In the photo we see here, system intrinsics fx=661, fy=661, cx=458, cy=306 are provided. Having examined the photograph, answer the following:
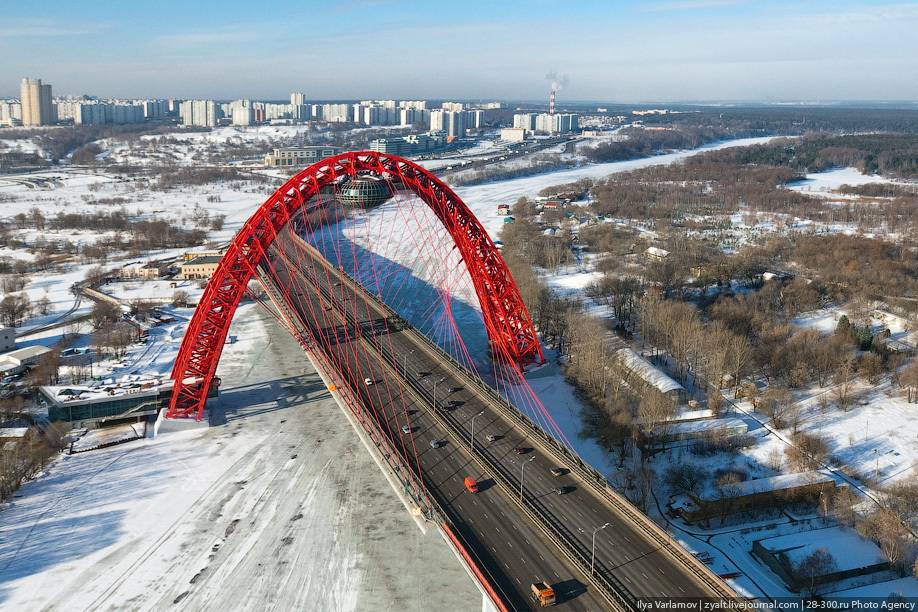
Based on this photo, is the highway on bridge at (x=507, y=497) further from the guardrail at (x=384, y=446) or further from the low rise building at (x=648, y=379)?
the low rise building at (x=648, y=379)

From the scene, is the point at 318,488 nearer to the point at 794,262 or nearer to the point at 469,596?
the point at 469,596

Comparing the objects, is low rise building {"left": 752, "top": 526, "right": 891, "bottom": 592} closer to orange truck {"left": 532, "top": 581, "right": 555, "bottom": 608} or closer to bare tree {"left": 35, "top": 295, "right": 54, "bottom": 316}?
orange truck {"left": 532, "top": 581, "right": 555, "bottom": 608}

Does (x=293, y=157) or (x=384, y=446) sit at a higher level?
(x=293, y=157)

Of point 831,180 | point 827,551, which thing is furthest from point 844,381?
point 831,180

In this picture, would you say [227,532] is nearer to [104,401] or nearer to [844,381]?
[104,401]

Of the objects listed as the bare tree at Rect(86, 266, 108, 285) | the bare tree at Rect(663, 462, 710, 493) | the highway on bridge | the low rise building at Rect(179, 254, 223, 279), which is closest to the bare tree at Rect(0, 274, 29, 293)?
the bare tree at Rect(86, 266, 108, 285)

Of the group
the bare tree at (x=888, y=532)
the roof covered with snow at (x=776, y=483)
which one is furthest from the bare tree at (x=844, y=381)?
the bare tree at (x=888, y=532)
